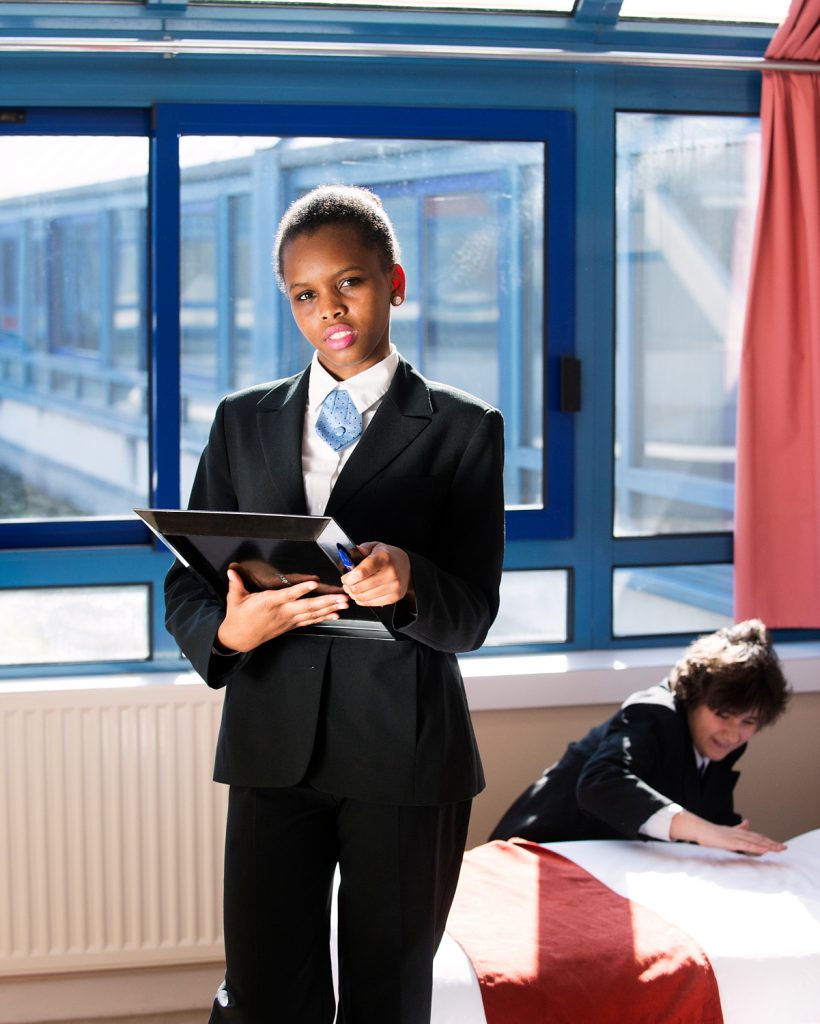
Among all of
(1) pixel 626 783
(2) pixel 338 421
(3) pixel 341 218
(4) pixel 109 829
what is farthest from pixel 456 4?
(4) pixel 109 829

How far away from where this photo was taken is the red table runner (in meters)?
1.73

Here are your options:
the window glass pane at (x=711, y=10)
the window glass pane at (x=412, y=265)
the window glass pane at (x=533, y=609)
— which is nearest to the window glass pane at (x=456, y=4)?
the window glass pane at (x=711, y=10)

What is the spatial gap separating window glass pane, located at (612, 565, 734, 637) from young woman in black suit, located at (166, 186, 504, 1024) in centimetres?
159

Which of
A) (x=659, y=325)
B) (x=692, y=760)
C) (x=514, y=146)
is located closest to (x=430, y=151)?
(x=514, y=146)

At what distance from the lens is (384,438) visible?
130 centimetres

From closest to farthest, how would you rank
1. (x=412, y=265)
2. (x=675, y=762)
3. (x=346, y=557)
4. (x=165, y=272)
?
(x=346, y=557) → (x=675, y=762) → (x=165, y=272) → (x=412, y=265)

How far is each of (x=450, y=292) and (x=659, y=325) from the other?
0.53m

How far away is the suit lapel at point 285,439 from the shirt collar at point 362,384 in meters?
0.02

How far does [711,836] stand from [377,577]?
1.28m

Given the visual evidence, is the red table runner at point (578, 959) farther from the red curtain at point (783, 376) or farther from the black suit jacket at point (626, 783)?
the red curtain at point (783, 376)

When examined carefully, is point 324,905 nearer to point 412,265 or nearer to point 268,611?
point 268,611

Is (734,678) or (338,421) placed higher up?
(338,421)

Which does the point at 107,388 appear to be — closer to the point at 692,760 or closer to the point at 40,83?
the point at 40,83

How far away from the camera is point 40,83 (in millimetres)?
2479
